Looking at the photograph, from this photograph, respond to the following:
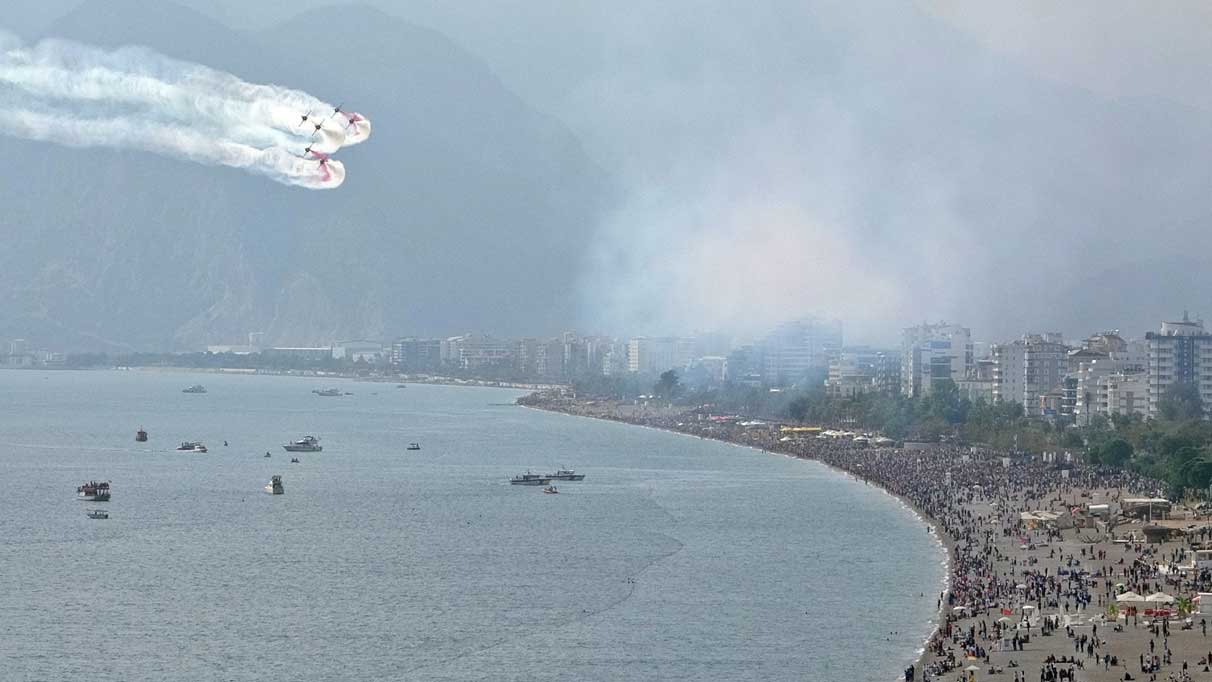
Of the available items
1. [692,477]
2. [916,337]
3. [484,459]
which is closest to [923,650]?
[692,477]

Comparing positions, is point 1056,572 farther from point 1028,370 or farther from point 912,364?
point 912,364

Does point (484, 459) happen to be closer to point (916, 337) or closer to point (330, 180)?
point (330, 180)

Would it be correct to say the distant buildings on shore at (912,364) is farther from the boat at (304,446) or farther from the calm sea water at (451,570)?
the boat at (304,446)

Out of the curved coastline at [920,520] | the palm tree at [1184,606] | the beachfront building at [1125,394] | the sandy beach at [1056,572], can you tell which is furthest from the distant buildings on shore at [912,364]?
the palm tree at [1184,606]

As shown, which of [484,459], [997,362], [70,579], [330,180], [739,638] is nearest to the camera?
[739,638]

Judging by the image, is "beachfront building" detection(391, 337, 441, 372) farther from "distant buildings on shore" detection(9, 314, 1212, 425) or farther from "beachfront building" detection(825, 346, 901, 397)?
Result: "beachfront building" detection(825, 346, 901, 397)

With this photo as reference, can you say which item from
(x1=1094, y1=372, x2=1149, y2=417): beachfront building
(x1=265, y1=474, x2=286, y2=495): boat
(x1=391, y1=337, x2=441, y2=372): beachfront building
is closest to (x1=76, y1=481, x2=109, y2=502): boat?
(x1=265, y1=474, x2=286, y2=495): boat
